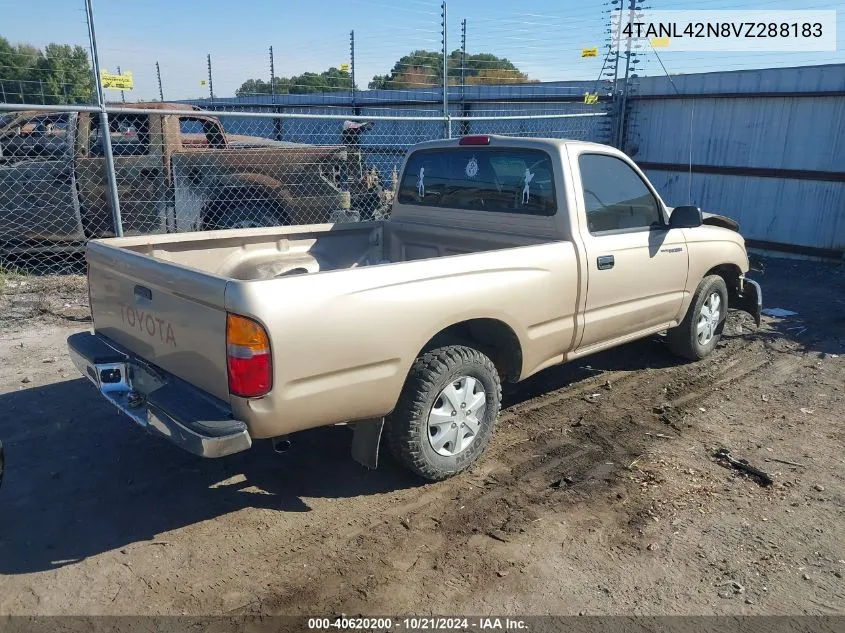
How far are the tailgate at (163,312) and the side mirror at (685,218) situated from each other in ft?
10.9

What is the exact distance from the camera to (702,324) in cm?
568

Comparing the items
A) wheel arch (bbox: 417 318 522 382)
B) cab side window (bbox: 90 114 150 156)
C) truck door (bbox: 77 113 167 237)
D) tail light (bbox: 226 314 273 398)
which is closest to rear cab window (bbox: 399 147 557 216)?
wheel arch (bbox: 417 318 522 382)

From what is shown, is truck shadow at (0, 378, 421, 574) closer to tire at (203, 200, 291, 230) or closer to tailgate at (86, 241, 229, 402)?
tailgate at (86, 241, 229, 402)

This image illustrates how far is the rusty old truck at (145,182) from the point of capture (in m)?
7.93

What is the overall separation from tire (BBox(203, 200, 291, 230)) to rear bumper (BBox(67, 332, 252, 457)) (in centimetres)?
448

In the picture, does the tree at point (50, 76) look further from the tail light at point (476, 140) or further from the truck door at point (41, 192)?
the tail light at point (476, 140)

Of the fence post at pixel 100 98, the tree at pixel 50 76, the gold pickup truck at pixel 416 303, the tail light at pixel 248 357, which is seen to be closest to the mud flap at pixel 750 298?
the gold pickup truck at pixel 416 303

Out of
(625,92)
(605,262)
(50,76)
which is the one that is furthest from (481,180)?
(50,76)

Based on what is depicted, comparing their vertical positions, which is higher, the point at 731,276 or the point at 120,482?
the point at 731,276

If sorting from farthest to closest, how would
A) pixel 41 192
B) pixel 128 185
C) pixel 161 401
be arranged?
1. pixel 128 185
2. pixel 41 192
3. pixel 161 401

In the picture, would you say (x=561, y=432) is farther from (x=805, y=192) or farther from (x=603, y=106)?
(x=603, y=106)

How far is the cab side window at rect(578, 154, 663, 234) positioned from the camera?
4406 mm

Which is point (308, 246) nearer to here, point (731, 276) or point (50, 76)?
point (731, 276)

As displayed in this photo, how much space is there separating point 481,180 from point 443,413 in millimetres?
1870
